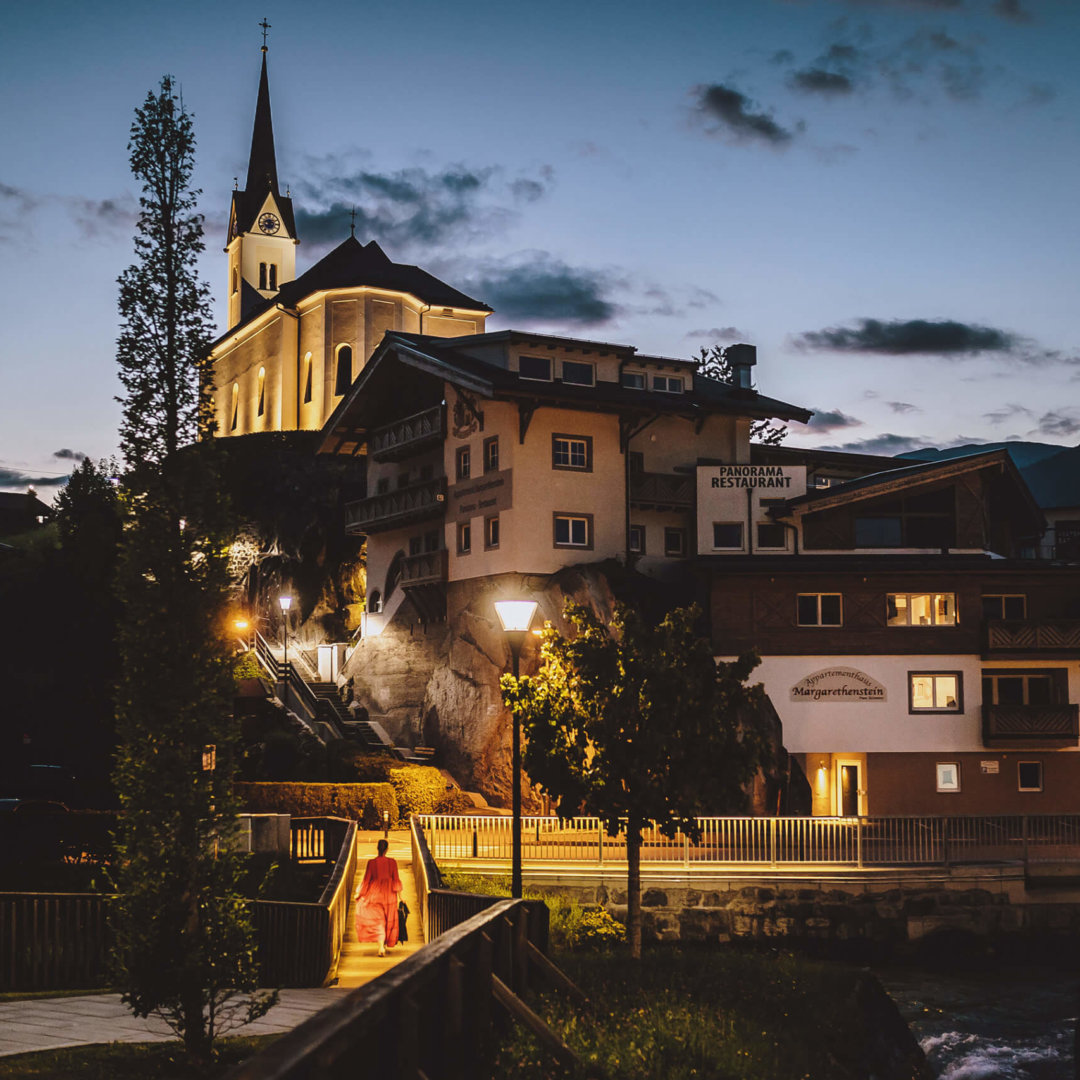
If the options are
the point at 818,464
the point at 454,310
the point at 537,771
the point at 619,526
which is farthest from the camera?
the point at 454,310

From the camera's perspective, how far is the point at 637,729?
2083 centimetres

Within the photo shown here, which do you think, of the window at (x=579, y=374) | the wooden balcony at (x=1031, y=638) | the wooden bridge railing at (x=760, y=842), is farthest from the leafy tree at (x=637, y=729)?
the window at (x=579, y=374)

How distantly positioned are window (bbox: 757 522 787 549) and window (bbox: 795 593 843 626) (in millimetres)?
3350

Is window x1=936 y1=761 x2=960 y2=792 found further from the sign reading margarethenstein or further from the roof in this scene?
the roof

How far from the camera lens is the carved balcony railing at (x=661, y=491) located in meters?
47.1

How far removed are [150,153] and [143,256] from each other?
4.52 feet

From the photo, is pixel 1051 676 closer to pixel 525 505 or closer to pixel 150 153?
pixel 525 505

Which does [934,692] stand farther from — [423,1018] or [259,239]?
[259,239]

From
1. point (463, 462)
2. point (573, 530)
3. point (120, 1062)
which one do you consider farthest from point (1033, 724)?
point (120, 1062)

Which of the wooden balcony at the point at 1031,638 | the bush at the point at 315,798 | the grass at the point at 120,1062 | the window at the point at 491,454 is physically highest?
the window at the point at 491,454

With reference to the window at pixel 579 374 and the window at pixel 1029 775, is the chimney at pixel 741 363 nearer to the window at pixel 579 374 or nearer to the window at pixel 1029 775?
the window at pixel 579 374

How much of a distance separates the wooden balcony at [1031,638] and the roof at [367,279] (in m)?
47.0

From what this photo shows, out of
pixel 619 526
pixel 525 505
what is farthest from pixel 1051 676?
pixel 525 505

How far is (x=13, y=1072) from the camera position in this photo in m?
12.0
